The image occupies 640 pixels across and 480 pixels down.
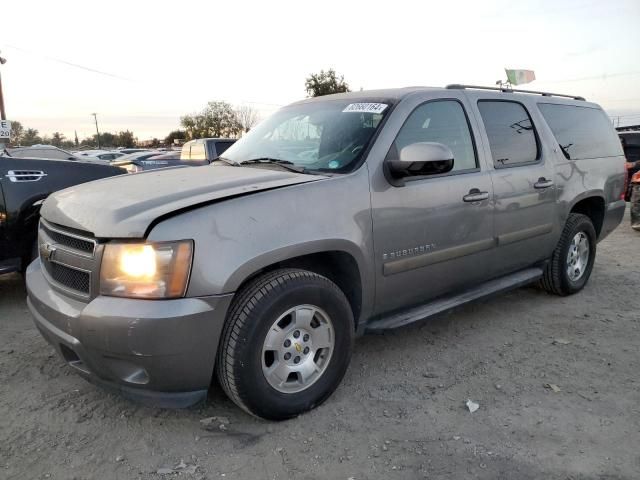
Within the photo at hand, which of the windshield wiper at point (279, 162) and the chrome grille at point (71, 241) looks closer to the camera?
the chrome grille at point (71, 241)

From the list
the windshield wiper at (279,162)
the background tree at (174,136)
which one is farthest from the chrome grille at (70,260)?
the background tree at (174,136)

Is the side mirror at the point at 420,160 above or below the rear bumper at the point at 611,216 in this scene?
above

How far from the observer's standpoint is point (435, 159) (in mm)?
2848

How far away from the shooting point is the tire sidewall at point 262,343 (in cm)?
240

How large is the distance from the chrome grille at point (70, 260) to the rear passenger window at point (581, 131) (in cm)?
372

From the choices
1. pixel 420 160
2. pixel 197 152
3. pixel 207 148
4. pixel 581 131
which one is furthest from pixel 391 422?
pixel 197 152

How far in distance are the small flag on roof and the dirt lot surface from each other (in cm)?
321

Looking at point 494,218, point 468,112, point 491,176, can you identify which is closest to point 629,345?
point 494,218

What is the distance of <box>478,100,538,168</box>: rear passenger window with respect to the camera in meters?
3.70

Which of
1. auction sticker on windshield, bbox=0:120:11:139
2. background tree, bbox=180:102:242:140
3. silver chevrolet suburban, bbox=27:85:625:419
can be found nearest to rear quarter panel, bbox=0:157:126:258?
silver chevrolet suburban, bbox=27:85:625:419

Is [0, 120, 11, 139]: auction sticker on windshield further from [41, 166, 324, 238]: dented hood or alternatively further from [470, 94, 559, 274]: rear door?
[470, 94, 559, 274]: rear door

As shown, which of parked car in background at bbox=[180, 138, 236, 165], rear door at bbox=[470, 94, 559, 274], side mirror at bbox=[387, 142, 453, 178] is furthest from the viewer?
parked car in background at bbox=[180, 138, 236, 165]

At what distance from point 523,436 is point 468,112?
2168 millimetres

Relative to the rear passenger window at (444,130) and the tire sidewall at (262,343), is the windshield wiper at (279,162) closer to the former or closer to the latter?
the rear passenger window at (444,130)
